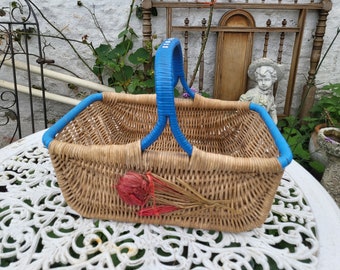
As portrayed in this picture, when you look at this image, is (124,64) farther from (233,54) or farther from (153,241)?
(153,241)

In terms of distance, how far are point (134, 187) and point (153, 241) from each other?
0.13 meters

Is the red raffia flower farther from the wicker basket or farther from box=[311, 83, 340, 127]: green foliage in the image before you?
box=[311, 83, 340, 127]: green foliage

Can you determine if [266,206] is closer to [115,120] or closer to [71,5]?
[115,120]

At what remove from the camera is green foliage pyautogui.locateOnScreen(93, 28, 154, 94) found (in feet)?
5.45

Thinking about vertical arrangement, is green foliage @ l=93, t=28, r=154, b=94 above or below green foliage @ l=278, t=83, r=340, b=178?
above

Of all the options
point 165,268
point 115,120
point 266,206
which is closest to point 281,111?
point 115,120

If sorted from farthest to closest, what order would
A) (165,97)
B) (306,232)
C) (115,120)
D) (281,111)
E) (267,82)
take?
(281,111) → (267,82) → (115,120) → (306,232) → (165,97)

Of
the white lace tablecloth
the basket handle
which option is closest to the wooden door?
the white lace tablecloth

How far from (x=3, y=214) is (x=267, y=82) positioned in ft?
4.68

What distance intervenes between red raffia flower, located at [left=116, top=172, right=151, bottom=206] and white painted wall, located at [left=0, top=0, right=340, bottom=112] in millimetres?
1426

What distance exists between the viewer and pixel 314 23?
5.70ft

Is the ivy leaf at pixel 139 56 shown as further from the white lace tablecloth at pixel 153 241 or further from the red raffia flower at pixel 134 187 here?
the red raffia flower at pixel 134 187

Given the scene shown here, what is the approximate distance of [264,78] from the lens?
1.58 meters

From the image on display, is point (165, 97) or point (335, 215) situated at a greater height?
point (165, 97)
